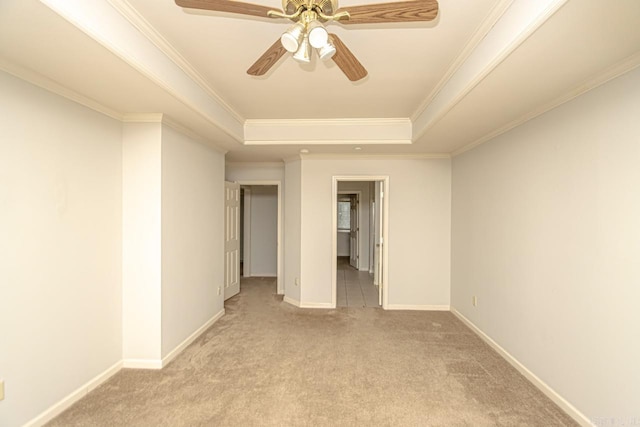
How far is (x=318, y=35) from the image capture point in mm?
1246

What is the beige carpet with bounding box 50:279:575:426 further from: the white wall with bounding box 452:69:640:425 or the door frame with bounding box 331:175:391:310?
the door frame with bounding box 331:175:391:310

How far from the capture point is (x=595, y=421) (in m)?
1.79

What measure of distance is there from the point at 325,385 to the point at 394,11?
2.53 metres

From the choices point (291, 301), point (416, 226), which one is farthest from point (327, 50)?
point (291, 301)

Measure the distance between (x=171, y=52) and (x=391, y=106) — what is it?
2083 millimetres

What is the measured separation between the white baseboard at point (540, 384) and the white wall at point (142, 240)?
3186 mm

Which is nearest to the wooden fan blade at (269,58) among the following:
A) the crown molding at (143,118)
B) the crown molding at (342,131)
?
the crown molding at (143,118)

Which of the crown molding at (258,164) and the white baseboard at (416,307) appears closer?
the white baseboard at (416,307)

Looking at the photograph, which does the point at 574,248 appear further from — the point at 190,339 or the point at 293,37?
the point at 190,339

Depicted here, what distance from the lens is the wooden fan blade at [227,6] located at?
1188mm

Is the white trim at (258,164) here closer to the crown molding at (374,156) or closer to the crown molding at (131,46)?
the crown molding at (374,156)

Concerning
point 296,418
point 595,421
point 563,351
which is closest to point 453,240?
point 563,351

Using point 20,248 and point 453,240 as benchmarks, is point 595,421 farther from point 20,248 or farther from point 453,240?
point 20,248

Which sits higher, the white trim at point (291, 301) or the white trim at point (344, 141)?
the white trim at point (344, 141)
